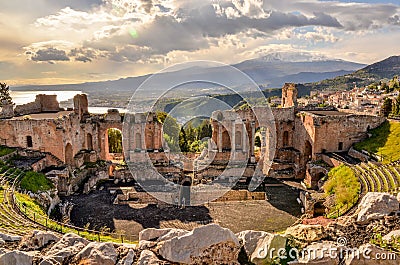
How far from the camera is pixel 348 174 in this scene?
843 inches

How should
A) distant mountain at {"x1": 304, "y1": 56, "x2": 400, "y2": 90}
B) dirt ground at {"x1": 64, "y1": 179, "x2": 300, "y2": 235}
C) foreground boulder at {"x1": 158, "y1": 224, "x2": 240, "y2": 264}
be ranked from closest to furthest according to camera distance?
foreground boulder at {"x1": 158, "y1": 224, "x2": 240, "y2": 264}
dirt ground at {"x1": 64, "y1": 179, "x2": 300, "y2": 235}
distant mountain at {"x1": 304, "y1": 56, "x2": 400, "y2": 90}

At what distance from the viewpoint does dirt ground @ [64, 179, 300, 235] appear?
1911cm

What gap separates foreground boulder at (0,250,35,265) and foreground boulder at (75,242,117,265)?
1.26m

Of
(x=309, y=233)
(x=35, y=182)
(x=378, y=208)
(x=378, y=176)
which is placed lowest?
(x=378, y=176)

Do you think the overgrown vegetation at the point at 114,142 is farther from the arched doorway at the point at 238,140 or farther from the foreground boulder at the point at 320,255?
the foreground boulder at the point at 320,255

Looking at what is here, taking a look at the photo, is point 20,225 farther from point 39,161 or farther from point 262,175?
point 262,175

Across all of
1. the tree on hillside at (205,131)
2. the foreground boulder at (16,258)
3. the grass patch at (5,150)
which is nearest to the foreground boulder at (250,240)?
the foreground boulder at (16,258)

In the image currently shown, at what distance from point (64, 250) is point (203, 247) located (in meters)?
3.96

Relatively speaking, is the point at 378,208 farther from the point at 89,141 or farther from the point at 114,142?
the point at 114,142

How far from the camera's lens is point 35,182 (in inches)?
835

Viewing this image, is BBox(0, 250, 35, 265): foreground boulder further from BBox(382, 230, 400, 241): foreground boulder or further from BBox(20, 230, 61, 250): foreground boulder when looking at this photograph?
BBox(382, 230, 400, 241): foreground boulder

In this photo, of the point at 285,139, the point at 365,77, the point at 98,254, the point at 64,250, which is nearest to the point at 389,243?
the point at 98,254

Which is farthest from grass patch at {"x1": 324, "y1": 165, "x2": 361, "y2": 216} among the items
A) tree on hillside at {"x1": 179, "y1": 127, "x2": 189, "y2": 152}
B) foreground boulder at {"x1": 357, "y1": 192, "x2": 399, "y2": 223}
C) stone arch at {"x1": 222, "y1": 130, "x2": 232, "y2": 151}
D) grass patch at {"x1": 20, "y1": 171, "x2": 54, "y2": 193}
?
tree on hillside at {"x1": 179, "y1": 127, "x2": 189, "y2": 152}

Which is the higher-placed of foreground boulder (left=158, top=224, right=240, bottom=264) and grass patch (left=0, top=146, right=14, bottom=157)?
grass patch (left=0, top=146, right=14, bottom=157)
